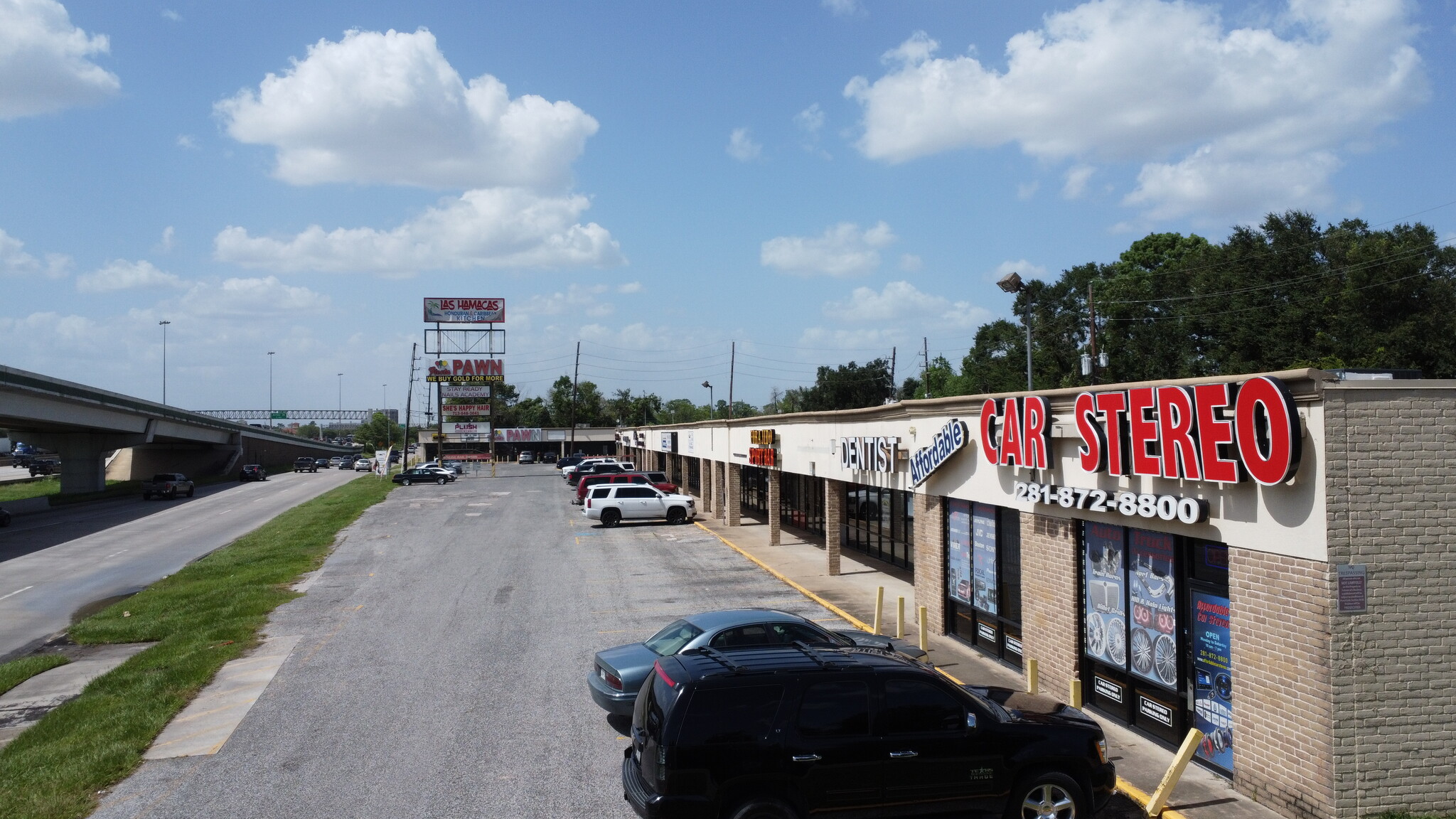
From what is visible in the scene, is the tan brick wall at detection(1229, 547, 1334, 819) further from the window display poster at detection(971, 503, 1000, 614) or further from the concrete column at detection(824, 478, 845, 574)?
the concrete column at detection(824, 478, 845, 574)

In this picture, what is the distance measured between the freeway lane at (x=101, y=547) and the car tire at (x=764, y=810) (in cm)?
2057

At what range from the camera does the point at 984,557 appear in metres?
17.3

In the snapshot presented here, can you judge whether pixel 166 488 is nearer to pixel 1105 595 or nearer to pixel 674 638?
pixel 674 638

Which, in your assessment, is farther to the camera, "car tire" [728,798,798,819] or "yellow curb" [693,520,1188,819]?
"yellow curb" [693,520,1188,819]

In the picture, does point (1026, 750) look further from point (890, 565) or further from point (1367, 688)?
point (890, 565)

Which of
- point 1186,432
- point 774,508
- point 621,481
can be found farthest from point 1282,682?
point 621,481

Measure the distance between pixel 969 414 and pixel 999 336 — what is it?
8631 cm

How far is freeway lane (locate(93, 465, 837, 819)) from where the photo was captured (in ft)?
36.0

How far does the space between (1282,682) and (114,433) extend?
266 feet

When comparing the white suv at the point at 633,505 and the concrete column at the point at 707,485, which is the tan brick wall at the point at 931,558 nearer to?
the white suv at the point at 633,505

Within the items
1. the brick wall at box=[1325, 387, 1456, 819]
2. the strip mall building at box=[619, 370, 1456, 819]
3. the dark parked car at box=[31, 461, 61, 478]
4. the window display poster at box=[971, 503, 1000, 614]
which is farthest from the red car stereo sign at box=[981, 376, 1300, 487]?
the dark parked car at box=[31, 461, 61, 478]

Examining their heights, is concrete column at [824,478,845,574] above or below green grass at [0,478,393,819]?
above

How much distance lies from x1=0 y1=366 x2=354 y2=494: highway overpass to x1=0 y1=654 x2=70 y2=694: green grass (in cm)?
3840

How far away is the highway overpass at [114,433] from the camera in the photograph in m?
52.8
